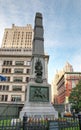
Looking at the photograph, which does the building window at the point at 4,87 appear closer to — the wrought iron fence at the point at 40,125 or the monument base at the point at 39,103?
the monument base at the point at 39,103

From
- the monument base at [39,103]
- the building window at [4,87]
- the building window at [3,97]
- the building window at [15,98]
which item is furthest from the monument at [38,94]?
the building window at [4,87]

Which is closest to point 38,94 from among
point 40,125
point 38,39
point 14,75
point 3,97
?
point 40,125

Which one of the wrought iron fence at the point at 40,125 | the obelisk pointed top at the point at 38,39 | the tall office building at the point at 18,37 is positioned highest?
the tall office building at the point at 18,37

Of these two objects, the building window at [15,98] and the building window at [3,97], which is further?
the building window at [15,98]

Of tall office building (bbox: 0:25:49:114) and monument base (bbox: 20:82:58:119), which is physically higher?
tall office building (bbox: 0:25:49:114)

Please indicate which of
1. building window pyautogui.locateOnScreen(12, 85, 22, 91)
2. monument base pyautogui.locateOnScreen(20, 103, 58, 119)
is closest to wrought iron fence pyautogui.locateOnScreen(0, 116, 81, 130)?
monument base pyautogui.locateOnScreen(20, 103, 58, 119)

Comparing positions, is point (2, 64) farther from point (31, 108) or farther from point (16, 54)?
point (31, 108)

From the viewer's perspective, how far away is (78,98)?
135ft

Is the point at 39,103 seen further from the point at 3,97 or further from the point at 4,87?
the point at 4,87

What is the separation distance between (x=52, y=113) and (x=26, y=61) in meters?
40.1

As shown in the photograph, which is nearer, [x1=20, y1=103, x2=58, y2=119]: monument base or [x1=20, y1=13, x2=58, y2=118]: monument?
[x1=20, y1=103, x2=58, y2=119]: monument base

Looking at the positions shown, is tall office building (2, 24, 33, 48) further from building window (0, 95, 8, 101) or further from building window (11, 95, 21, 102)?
building window (0, 95, 8, 101)

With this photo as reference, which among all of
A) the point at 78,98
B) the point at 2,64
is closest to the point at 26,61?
the point at 2,64

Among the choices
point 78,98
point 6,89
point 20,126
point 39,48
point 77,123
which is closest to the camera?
point 20,126
